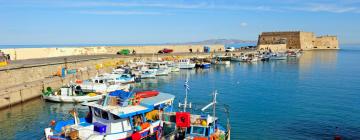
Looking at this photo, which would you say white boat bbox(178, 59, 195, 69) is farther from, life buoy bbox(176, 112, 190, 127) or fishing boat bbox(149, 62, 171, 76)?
life buoy bbox(176, 112, 190, 127)

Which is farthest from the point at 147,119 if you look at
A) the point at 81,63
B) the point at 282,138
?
the point at 81,63

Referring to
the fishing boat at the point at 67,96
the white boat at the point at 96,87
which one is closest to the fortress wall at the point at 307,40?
the white boat at the point at 96,87

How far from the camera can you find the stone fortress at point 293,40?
141750 mm

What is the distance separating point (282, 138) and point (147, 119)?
9101 mm

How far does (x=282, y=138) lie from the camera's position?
23.3m

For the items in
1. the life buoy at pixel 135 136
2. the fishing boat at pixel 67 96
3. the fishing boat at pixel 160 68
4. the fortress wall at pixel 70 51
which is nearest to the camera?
the life buoy at pixel 135 136

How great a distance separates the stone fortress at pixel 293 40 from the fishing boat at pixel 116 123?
11813cm

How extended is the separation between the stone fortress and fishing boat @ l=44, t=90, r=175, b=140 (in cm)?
11813

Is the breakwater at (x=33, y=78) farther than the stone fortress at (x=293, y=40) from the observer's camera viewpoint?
No

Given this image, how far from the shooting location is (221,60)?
3312 inches

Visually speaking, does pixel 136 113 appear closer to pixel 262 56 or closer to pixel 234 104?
pixel 234 104

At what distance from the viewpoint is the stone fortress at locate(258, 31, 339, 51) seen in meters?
142

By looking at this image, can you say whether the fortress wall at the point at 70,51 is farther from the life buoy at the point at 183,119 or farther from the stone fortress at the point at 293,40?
the stone fortress at the point at 293,40

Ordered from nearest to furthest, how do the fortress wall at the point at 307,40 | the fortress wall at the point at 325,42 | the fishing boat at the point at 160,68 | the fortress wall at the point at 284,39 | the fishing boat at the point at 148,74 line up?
1. the fishing boat at the point at 148,74
2. the fishing boat at the point at 160,68
3. the fortress wall at the point at 284,39
4. the fortress wall at the point at 307,40
5. the fortress wall at the point at 325,42
